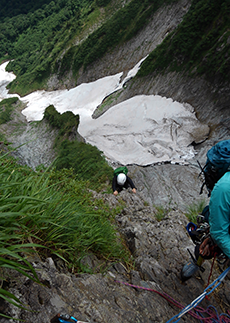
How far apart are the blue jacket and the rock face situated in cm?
87

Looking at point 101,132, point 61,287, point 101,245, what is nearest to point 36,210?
point 61,287

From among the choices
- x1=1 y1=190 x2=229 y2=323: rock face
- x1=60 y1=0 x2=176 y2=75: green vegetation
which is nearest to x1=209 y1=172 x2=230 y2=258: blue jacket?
x1=1 y1=190 x2=229 y2=323: rock face

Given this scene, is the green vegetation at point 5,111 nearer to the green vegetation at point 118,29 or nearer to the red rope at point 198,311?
the green vegetation at point 118,29

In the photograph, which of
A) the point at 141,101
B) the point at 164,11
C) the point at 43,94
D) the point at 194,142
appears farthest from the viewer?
the point at 43,94

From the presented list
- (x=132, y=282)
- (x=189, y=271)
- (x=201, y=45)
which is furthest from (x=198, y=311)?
(x=201, y=45)

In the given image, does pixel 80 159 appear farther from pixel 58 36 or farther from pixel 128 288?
pixel 58 36

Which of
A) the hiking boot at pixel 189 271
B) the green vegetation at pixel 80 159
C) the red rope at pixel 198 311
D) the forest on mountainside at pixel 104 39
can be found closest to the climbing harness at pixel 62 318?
the red rope at pixel 198 311

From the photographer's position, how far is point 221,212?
7.18 ft

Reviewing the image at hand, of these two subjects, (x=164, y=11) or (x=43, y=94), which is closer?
(x=164, y=11)

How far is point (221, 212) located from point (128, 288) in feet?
3.89

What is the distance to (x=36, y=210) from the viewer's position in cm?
214

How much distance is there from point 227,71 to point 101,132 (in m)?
8.85

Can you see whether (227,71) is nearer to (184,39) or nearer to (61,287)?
(184,39)

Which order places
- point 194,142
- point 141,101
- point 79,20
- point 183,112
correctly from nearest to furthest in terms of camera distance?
point 194,142 → point 183,112 → point 141,101 → point 79,20
